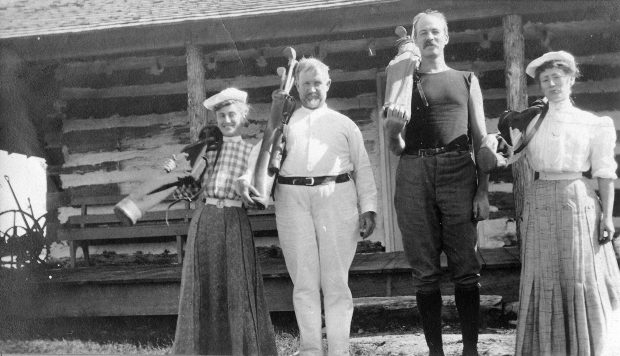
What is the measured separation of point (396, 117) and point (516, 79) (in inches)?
120

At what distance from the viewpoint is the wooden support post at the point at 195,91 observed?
6766mm

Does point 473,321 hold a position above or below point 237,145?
below

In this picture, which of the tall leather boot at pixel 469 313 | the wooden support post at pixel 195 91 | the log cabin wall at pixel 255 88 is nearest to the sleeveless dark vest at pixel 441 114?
the tall leather boot at pixel 469 313

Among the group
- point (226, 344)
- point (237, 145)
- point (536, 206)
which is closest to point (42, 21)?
point (237, 145)

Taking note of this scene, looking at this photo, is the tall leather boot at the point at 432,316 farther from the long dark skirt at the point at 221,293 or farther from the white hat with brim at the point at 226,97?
the white hat with brim at the point at 226,97

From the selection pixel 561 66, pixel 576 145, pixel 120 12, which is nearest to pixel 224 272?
pixel 576 145

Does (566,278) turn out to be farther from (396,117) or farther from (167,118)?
(167,118)

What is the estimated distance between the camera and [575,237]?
3.82m

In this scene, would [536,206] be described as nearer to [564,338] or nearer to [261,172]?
[564,338]

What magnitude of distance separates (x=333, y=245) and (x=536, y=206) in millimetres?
1251

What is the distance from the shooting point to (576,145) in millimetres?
3914

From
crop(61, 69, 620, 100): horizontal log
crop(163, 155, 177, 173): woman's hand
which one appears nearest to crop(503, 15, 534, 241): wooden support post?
crop(61, 69, 620, 100): horizontal log

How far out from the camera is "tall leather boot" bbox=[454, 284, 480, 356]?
3891 millimetres

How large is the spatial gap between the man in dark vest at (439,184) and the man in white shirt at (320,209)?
30 centimetres
